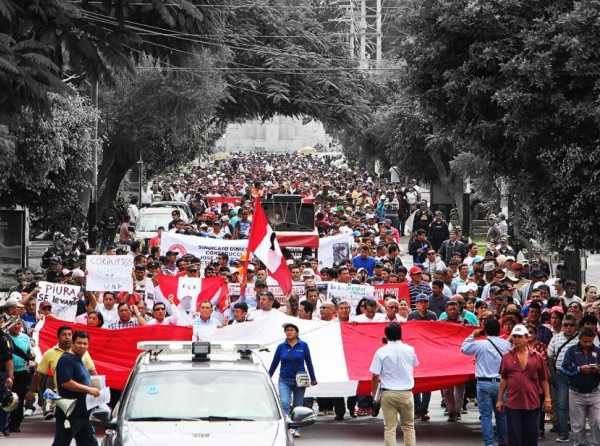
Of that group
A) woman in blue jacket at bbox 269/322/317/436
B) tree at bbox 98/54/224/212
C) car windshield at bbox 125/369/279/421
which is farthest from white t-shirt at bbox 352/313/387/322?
tree at bbox 98/54/224/212

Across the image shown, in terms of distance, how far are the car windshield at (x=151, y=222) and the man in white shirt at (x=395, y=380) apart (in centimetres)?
2356

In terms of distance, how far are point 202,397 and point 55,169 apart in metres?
21.0

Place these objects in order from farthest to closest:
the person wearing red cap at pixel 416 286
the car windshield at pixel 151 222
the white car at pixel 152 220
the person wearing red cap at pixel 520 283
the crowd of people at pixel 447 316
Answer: the car windshield at pixel 151 222, the white car at pixel 152 220, the person wearing red cap at pixel 416 286, the person wearing red cap at pixel 520 283, the crowd of people at pixel 447 316

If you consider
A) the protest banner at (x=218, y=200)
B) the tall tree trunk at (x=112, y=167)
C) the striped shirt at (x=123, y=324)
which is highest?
the tall tree trunk at (x=112, y=167)

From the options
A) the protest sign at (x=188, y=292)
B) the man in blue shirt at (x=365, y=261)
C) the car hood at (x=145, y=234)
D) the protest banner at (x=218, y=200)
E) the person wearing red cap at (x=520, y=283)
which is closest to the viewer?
the protest sign at (x=188, y=292)

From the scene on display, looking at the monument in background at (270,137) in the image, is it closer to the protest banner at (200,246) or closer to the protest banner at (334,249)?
the protest banner at (334,249)

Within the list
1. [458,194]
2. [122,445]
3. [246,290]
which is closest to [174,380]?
[122,445]

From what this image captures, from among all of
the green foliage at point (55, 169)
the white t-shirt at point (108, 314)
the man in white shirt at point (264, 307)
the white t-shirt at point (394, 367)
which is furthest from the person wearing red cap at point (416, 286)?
the green foliage at point (55, 169)

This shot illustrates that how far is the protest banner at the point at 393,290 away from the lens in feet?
66.0

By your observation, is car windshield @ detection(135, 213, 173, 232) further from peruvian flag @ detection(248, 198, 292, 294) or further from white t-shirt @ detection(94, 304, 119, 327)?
white t-shirt @ detection(94, 304, 119, 327)

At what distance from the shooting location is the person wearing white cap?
13.4 meters

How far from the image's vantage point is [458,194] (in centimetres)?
4991

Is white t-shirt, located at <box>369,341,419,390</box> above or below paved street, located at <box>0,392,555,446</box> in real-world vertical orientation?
above

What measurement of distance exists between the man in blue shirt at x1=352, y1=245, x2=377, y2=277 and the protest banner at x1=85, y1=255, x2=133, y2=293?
6076 millimetres
